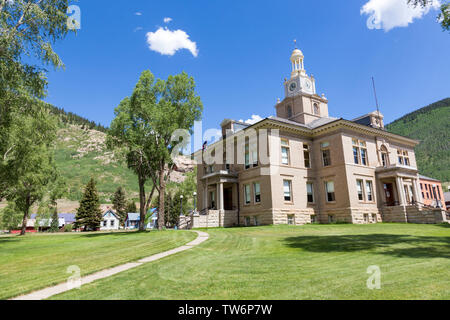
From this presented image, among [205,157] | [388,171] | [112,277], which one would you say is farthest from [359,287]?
[205,157]

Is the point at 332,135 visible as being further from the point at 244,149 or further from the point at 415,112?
the point at 415,112

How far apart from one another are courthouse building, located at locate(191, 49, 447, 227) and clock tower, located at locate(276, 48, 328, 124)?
267 cm

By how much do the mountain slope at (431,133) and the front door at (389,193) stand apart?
113 meters

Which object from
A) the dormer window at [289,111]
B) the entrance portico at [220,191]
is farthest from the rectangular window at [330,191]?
the dormer window at [289,111]

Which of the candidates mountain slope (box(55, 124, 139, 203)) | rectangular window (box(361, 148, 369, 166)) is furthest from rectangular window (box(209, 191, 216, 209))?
mountain slope (box(55, 124, 139, 203))

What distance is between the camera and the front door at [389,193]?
33062 millimetres

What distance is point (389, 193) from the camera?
3434cm

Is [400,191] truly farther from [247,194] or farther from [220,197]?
[220,197]

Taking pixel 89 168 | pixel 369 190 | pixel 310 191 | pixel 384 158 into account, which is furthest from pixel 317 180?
pixel 89 168

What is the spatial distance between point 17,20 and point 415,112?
200518mm

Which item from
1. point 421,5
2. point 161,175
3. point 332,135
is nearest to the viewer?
point 421,5

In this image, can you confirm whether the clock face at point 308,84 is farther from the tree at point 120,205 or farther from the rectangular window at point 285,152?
the tree at point 120,205

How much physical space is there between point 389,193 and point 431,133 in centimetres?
14422

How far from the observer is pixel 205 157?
38844mm
